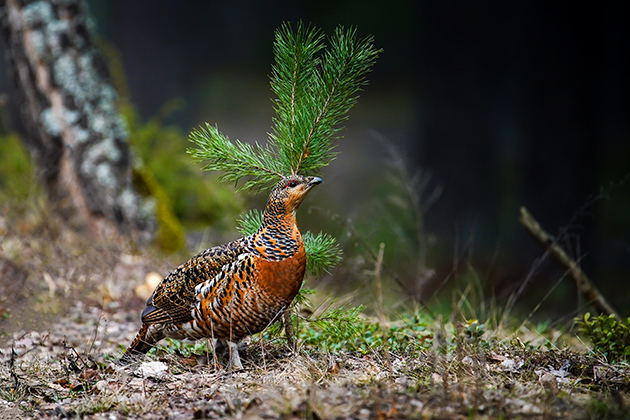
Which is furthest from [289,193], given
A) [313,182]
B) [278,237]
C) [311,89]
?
[311,89]

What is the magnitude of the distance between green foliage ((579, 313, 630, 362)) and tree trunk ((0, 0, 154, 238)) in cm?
477

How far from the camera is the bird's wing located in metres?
3.19

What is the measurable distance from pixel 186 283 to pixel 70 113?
12.5 ft

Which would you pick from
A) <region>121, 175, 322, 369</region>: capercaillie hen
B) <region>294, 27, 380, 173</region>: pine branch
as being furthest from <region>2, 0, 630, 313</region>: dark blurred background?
<region>121, 175, 322, 369</region>: capercaillie hen

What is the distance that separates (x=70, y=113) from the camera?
19.9 feet

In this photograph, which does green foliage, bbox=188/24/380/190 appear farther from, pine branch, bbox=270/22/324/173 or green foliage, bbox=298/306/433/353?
green foliage, bbox=298/306/433/353

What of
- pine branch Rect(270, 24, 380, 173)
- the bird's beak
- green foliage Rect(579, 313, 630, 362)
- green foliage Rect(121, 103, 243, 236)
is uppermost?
green foliage Rect(121, 103, 243, 236)

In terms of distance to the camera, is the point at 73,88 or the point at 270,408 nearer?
the point at 270,408

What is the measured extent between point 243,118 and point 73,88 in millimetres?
11117

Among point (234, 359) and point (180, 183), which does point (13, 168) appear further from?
point (234, 359)

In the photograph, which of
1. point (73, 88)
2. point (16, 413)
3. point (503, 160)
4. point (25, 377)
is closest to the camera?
point (16, 413)

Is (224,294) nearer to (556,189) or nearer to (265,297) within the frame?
(265,297)

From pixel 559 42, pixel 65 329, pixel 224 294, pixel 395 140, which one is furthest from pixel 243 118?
pixel 224 294

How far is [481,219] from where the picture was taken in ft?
27.6
